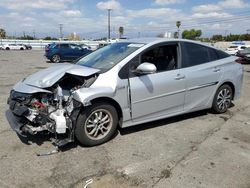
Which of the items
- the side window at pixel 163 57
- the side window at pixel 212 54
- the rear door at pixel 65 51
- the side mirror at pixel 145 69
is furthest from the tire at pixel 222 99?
the rear door at pixel 65 51

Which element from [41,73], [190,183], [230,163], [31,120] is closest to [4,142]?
[31,120]

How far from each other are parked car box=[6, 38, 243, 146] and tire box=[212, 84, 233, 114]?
0.28 m

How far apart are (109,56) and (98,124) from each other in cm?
130

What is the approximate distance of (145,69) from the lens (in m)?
4.36

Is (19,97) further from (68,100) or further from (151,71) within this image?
(151,71)

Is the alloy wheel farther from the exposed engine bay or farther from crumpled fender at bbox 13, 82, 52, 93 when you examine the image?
crumpled fender at bbox 13, 82, 52, 93

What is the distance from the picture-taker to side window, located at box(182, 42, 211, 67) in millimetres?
5184

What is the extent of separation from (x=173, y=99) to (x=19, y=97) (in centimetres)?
259

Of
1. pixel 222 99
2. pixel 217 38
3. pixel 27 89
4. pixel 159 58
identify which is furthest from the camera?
pixel 217 38

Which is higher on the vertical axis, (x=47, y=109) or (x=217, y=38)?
(x=217, y=38)

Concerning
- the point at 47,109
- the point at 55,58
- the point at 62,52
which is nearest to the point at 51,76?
the point at 47,109

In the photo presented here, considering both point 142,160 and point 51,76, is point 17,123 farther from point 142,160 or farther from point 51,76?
point 142,160

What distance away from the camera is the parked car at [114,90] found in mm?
4008

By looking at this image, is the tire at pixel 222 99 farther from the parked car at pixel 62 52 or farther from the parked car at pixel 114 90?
the parked car at pixel 62 52
